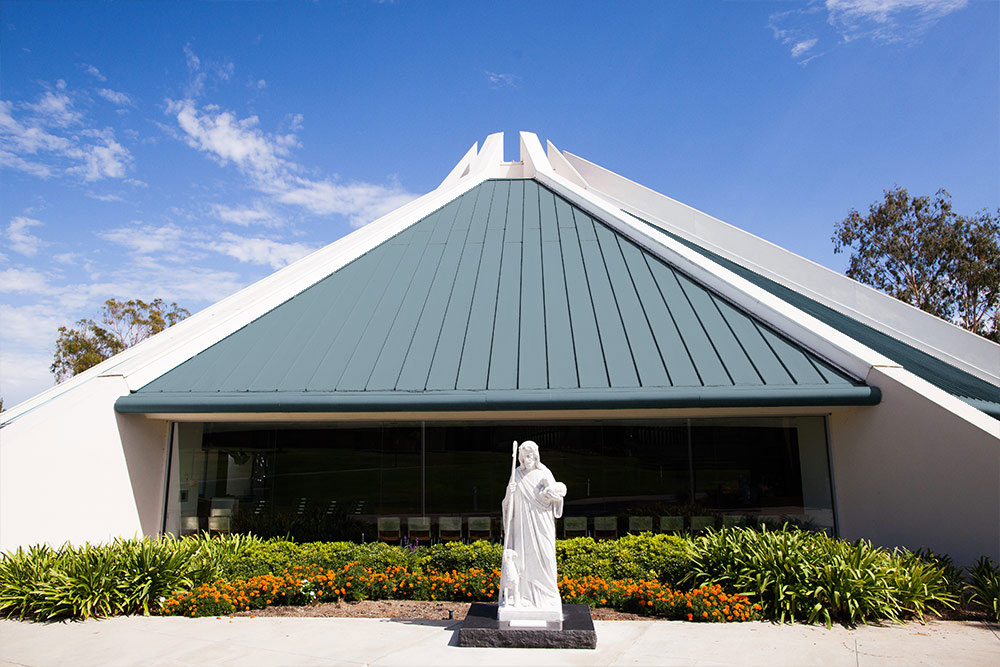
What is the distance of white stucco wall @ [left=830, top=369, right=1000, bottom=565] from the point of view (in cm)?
752

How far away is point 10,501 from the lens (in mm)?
8273

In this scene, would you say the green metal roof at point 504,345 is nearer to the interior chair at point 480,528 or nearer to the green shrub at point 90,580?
the green shrub at point 90,580

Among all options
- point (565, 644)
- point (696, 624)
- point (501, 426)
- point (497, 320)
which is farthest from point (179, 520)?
point (696, 624)

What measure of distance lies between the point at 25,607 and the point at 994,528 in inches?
455

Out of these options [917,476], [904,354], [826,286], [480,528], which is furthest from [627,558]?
[826,286]

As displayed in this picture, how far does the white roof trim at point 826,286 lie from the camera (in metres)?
12.7

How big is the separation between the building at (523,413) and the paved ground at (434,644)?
2.18 metres

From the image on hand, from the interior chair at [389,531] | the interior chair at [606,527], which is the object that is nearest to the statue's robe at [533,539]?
the interior chair at [606,527]

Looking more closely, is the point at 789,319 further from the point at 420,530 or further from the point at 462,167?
the point at 462,167

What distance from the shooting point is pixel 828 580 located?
7086 mm

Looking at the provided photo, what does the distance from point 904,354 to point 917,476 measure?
4127 mm

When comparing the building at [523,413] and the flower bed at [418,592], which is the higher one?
the building at [523,413]

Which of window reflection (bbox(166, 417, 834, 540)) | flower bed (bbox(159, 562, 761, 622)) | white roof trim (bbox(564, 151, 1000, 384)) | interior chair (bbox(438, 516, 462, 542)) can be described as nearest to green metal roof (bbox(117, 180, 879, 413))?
window reflection (bbox(166, 417, 834, 540))

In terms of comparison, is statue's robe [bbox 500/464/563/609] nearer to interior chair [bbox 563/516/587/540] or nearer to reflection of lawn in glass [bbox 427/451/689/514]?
reflection of lawn in glass [bbox 427/451/689/514]
